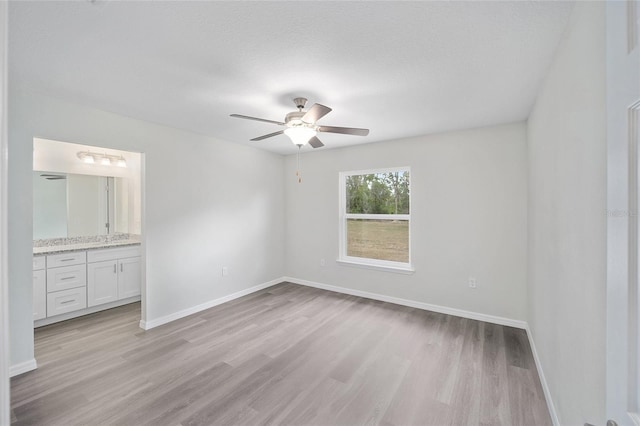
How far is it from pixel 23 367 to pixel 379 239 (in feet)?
13.5

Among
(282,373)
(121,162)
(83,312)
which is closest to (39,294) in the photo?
(83,312)

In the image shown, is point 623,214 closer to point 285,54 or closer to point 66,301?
point 285,54

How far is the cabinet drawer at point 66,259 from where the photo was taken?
330 cm

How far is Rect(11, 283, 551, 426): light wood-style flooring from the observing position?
6.14 ft

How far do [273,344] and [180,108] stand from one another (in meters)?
2.62

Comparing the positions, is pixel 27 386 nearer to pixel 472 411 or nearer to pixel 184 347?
pixel 184 347

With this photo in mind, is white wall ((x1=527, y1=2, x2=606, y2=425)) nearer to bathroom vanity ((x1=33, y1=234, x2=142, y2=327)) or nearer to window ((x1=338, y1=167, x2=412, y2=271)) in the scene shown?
window ((x1=338, y1=167, x2=412, y2=271))

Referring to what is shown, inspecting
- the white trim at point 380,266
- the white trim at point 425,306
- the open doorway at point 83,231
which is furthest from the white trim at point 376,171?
the open doorway at point 83,231

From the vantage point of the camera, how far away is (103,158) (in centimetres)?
423

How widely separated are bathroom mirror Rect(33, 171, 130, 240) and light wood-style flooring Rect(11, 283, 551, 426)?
57.4 inches

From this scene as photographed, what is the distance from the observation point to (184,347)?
277 centimetres

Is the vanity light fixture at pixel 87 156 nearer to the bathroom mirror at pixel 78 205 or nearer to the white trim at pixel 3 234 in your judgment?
the bathroom mirror at pixel 78 205

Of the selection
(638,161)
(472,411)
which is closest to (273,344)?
(472,411)

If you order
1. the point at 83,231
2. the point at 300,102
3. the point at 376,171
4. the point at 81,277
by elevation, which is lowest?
the point at 81,277
